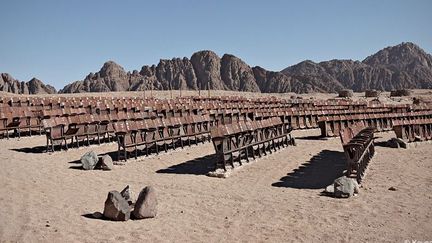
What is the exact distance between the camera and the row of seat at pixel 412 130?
16.9 m

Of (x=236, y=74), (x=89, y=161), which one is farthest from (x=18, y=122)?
(x=236, y=74)

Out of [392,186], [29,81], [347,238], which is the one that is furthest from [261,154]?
[29,81]

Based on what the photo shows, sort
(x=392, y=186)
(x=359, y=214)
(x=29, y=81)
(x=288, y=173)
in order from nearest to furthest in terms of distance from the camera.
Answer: (x=359, y=214), (x=392, y=186), (x=288, y=173), (x=29, y=81)

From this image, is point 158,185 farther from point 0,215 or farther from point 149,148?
point 149,148

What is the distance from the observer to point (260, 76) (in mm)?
125875

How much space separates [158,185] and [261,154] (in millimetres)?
5120

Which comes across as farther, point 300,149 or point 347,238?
point 300,149

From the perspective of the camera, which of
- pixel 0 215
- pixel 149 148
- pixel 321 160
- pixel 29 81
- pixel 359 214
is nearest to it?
pixel 0 215

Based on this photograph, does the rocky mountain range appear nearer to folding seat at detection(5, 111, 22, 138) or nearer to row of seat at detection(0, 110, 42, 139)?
row of seat at detection(0, 110, 42, 139)

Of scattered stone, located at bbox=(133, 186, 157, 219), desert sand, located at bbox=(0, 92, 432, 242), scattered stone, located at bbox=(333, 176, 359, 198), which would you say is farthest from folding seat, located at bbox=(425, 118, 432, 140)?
scattered stone, located at bbox=(133, 186, 157, 219)

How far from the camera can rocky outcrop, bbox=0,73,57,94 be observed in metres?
77.7

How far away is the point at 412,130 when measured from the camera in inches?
678

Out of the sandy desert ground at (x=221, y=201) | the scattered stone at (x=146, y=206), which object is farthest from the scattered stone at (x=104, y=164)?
the scattered stone at (x=146, y=206)

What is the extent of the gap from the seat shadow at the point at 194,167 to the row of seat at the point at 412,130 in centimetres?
849
